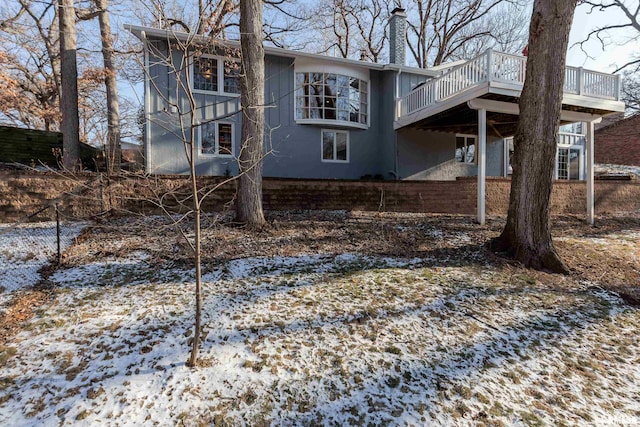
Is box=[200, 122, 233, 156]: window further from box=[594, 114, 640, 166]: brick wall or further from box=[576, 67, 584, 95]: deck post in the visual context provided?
box=[594, 114, 640, 166]: brick wall

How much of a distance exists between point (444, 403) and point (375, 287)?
5.46 ft

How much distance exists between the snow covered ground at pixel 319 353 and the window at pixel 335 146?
909 centimetres

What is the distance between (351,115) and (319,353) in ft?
37.4

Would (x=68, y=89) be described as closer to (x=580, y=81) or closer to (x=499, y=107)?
(x=499, y=107)

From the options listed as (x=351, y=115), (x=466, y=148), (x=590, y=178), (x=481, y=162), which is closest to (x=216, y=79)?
(x=351, y=115)

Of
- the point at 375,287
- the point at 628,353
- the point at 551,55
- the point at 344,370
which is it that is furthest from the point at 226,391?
the point at 551,55

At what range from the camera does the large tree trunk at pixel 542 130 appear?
197 inches

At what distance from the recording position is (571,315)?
12.4 feet

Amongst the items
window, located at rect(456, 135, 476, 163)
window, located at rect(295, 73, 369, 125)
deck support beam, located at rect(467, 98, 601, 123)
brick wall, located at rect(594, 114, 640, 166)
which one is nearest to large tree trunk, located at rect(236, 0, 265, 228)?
deck support beam, located at rect(467, 98, 601, 123)

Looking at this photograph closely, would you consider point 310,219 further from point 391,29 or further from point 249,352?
point 391,29

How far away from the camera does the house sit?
9.69m

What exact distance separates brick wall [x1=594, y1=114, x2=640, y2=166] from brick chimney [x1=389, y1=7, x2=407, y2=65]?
57.9ft

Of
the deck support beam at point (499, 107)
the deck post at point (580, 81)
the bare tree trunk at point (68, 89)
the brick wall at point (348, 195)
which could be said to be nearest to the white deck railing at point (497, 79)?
the deck post at point (580, 81)

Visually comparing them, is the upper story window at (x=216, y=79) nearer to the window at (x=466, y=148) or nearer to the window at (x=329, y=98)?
the window at (x=329, y=98)
